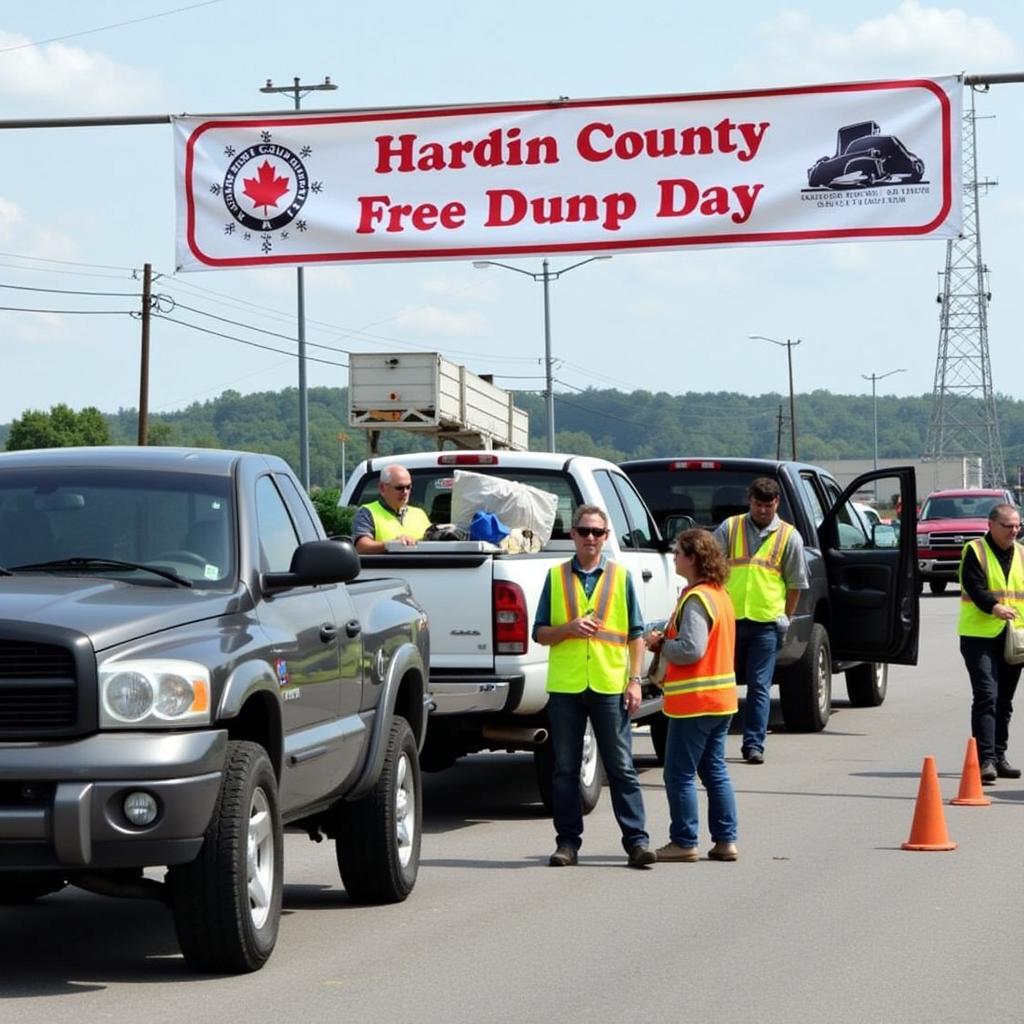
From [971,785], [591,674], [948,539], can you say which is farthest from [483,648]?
[948,539]

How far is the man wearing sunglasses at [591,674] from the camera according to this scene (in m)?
10.4

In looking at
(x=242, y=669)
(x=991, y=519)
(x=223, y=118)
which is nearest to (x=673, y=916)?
(x=242, y=669)

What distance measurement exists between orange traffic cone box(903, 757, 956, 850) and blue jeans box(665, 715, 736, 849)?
3.46 ft

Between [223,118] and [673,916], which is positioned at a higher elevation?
[223,118]

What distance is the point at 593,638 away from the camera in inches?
412

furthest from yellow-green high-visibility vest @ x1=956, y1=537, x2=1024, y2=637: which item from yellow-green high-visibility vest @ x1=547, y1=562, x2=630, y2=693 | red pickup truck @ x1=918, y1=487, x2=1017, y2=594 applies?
red pickup truck @ x1=918, y1=487, x2=1017, y2=594

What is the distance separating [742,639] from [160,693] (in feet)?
27.6

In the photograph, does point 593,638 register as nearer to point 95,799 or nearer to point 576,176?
point 95,799

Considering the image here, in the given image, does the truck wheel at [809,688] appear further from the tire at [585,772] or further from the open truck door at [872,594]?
the tire at [585,772]

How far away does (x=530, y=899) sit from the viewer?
376 inches

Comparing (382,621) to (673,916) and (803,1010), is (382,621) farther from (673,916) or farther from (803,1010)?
(803,1010)

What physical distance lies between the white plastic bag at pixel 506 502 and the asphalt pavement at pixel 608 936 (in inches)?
72.4

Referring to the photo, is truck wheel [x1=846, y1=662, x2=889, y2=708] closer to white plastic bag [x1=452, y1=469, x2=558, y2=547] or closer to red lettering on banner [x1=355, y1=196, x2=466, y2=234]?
red lettering on banner [x1=355, y1=196, x2=466, y2=234]

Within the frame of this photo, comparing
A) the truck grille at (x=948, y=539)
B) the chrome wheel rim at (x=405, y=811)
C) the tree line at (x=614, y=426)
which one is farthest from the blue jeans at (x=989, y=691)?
the tree line at (x=614, y=426)
